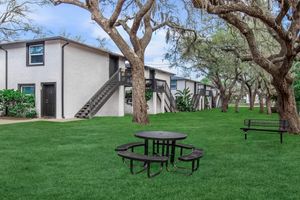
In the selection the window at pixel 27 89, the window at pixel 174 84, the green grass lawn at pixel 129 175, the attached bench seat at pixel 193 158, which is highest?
the window at pixel 174 84

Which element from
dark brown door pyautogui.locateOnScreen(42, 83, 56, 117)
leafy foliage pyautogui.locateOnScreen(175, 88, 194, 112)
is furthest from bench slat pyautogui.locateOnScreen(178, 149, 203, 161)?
leafy foliage pyautogui.locateOnScreen(175, 88, 194, 112)

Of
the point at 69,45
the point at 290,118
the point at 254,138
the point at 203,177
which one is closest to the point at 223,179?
the point at 203,177

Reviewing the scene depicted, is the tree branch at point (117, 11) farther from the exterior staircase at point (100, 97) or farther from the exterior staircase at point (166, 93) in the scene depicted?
the exterior staircase at point (166, 93)

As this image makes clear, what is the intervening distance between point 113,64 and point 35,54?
21.3 feet

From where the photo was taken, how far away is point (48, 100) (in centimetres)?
2034

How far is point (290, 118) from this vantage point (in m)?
12.8

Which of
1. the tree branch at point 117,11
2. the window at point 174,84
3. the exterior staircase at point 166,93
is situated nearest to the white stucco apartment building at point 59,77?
the exterior staircase at point 166,93

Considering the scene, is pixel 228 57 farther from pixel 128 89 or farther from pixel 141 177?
pixel 141 177

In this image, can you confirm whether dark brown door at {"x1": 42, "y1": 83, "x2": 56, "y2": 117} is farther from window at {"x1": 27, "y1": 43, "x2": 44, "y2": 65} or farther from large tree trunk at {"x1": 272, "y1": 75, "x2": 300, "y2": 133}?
large tree trunk at {"x1": 272, "y1": 75, "x2": 300, "y2": 133}

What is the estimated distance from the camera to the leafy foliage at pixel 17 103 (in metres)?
19.8

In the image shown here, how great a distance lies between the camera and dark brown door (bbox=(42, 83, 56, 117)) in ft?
66.0

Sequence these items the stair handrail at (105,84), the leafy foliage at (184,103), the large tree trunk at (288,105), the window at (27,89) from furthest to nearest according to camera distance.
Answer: the leafy foliage at (184,103)
the stair handrail at (105,84)
the window at (27,89)
the large tree trunk at (288,105)

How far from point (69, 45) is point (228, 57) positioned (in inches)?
545

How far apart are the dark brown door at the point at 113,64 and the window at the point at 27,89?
6.27 metres
